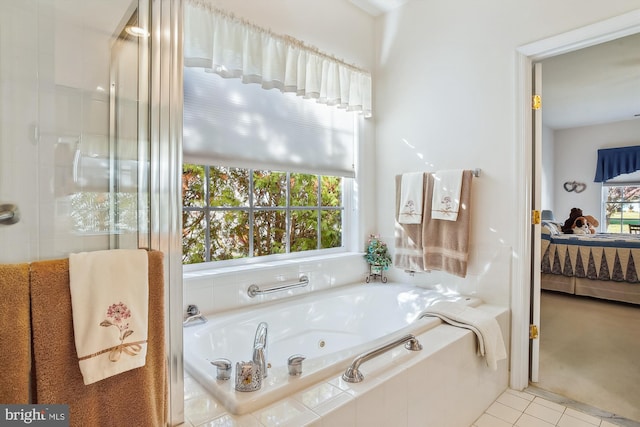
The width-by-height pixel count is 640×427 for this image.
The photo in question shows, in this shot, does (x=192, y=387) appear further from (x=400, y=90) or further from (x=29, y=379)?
(x=400, y=90)

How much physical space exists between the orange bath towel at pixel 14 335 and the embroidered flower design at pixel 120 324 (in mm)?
147

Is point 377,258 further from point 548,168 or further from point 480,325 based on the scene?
point 548,168

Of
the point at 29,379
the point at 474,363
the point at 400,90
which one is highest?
the point at 400,90

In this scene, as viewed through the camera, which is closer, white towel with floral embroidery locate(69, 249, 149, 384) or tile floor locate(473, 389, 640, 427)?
white towel with floral embroidery locate(69, 249, 149, 384)

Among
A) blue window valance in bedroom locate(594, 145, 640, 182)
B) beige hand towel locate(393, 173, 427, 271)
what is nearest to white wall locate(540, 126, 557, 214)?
blue window valance in bedroom locate(594, 145, 640, 182)

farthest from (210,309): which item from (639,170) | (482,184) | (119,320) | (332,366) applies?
(639,170)

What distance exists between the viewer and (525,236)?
85.3 inches

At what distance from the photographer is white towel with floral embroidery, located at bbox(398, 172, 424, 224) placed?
2.57 m

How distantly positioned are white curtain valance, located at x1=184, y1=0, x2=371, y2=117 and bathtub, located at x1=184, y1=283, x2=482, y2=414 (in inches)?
55.4

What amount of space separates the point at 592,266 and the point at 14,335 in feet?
17.4

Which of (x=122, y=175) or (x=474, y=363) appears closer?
(x=122, y=175)

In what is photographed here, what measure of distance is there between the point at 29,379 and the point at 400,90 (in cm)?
279

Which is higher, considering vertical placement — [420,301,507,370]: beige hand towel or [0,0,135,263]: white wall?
[0,0,135,263]: white wall

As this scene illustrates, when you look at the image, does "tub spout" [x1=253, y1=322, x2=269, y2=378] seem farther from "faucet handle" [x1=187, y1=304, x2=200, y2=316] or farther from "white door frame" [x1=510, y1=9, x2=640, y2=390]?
"white door frame" [x1=510, y1=9, x2=640, y2=390]
